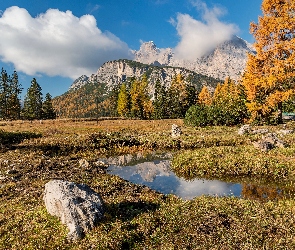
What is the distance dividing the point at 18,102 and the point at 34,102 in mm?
6194

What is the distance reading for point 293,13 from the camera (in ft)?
116

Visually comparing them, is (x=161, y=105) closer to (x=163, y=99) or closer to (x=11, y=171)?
(x=163, y=99)

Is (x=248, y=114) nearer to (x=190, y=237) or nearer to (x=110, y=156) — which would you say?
(x=110, y=156)

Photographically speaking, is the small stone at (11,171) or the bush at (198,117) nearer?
the small stone at (11,171)

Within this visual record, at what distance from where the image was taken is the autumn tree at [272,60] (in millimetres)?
35156

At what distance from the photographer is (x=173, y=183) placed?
19.1m

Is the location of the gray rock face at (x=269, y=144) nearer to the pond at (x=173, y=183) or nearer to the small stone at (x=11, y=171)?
the pond at (x=173, y=183)

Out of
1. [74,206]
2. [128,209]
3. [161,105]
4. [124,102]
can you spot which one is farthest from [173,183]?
[161,105]

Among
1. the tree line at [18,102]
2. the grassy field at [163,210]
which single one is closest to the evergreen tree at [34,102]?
the tree line at [18,102]

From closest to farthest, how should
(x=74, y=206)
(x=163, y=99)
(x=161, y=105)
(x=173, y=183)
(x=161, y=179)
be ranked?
(x=74, y=206), (x=173, y=183), (x=161, y=179), (x=161, y=105), (x=163, y=99)

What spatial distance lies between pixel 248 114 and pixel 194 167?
25218 mm

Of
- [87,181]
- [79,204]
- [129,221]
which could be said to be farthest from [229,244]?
[87,181]

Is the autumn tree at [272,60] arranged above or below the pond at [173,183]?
above

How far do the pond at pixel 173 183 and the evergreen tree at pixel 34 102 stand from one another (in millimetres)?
82192
